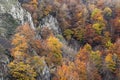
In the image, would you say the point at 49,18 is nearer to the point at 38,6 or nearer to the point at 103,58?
the point at 38,6

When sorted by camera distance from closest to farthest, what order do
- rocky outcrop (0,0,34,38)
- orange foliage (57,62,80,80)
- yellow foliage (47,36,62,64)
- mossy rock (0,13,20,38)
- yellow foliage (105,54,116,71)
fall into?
orange foliage (57,62,80,80) → mossy rock (0,13,20,38) → rocky outcrop (0,0,34,38) → yellow foliage (47,36,62,64) → yellow foliage (105,54,116,71)

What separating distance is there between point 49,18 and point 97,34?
17283 mm

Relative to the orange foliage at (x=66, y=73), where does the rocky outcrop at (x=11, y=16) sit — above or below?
above

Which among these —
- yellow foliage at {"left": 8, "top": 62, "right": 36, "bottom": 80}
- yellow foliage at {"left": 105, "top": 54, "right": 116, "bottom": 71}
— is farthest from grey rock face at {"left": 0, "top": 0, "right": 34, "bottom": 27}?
yellow foliage at {"left": 105, "top": 54, "right": 116, "bottom": 71}

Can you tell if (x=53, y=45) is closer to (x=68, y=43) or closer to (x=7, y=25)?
(x=7, y=25)

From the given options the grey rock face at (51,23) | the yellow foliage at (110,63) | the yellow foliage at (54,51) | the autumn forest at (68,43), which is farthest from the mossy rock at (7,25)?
the yellow foliage at (110,63)

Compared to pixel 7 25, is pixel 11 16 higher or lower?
higher

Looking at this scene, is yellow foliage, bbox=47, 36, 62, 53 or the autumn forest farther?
yellow foliage, bbox=47, 36, 62, 53

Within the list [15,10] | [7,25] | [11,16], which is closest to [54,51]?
[7,25]

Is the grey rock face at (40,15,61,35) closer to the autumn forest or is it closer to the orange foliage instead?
the autumn forest

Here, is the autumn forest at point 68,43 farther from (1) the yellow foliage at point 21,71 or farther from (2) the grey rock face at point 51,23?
(2) the grey rock face at point 51,23

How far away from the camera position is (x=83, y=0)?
14562 cm

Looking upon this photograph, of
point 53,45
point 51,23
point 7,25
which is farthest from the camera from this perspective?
point 51,23

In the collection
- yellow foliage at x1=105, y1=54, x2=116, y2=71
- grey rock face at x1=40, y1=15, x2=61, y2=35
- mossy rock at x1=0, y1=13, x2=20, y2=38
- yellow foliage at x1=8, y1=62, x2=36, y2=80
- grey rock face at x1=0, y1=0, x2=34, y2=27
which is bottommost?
yellow foliage at x1=105, y1=54, x2=116, y2=71
